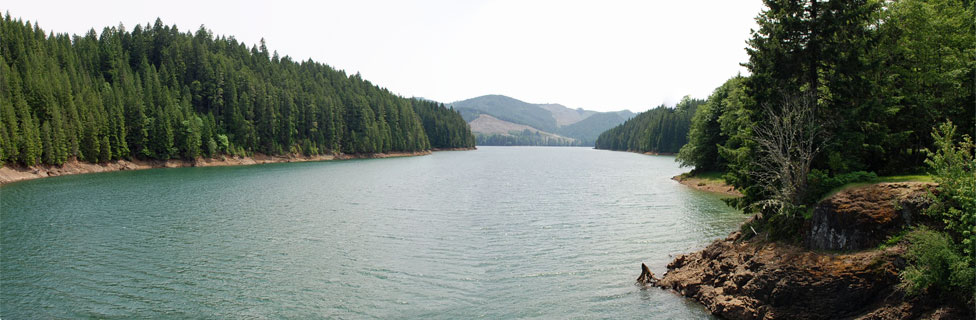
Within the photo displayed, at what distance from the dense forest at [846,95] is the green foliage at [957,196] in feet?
13.4

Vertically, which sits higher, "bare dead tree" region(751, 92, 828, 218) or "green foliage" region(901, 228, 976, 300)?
"bare dead tree" region(751, 92, 828, 218)

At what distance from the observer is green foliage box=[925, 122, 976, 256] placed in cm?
1300

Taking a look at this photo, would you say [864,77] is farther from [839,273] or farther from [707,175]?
[707,175]

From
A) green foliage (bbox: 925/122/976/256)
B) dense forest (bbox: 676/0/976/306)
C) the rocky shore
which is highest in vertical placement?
dense forest (bbox: 676/0/976/306)

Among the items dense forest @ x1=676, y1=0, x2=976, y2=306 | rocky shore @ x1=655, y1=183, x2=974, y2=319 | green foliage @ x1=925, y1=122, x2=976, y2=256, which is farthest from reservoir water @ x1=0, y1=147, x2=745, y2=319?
green foliage @ x1=925, y1=122, x2=976, y2=256

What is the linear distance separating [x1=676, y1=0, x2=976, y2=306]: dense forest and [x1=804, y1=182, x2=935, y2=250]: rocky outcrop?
144 cm

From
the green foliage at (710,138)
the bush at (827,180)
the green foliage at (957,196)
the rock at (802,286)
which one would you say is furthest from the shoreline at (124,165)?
the green foliage at (710,138)

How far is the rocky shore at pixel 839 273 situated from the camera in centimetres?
1511

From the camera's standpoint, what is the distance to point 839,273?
1595 cm

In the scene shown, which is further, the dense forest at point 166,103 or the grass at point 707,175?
the dense forest at point 166,103

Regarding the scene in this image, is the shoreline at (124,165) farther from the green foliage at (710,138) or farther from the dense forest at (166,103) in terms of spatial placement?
the green foliage at (710,138)

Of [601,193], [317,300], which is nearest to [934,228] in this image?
[317,300]

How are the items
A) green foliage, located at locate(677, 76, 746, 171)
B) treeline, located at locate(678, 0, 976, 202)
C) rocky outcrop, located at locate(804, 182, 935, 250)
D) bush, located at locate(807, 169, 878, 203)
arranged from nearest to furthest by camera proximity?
rocky outcrop, located at locate(804, 182, 935, 250)
bush, located at locate(807, 169, 878, 203)
treeline, located at locate(678, 0, 976, 202)
green foliage, located at locate(677, 76, 746, 171)

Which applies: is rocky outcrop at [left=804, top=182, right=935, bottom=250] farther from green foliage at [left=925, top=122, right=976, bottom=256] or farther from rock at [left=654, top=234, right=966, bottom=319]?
green foliage at [left=925, top=122, right=976, bottom=256]
